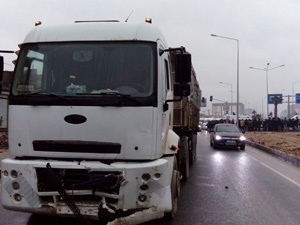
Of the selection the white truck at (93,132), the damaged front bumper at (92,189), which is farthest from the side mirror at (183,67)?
the damaged front bumper at (92,189)

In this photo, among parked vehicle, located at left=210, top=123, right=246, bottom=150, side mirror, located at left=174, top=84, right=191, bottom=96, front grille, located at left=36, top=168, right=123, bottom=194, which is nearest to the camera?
front grille, located at left=36, top=168, right=123, bottom=194

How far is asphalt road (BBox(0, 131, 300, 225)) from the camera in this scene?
18.0 ft

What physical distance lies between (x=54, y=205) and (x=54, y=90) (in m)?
1.48

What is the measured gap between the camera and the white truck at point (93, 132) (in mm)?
4297

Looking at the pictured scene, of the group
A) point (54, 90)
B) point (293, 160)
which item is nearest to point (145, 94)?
point (54, 90)

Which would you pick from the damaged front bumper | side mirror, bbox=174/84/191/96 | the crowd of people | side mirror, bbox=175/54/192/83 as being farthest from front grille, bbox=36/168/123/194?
the crowd of people

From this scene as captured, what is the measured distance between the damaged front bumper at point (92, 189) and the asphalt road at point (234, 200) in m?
1.05

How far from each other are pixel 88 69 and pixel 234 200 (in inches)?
162

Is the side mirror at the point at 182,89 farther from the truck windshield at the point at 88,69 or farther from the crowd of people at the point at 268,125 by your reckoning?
the crowd of people at the point at 268,125

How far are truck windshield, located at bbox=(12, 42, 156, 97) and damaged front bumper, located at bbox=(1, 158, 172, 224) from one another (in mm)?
933

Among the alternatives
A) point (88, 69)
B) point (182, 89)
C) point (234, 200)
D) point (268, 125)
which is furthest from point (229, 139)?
point (268, 125)

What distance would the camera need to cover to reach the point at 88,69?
4602mm

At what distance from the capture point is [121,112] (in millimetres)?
4363

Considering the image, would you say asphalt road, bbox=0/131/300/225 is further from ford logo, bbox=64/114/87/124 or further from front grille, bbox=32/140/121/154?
ford logo, bbox=64/114/87/124
